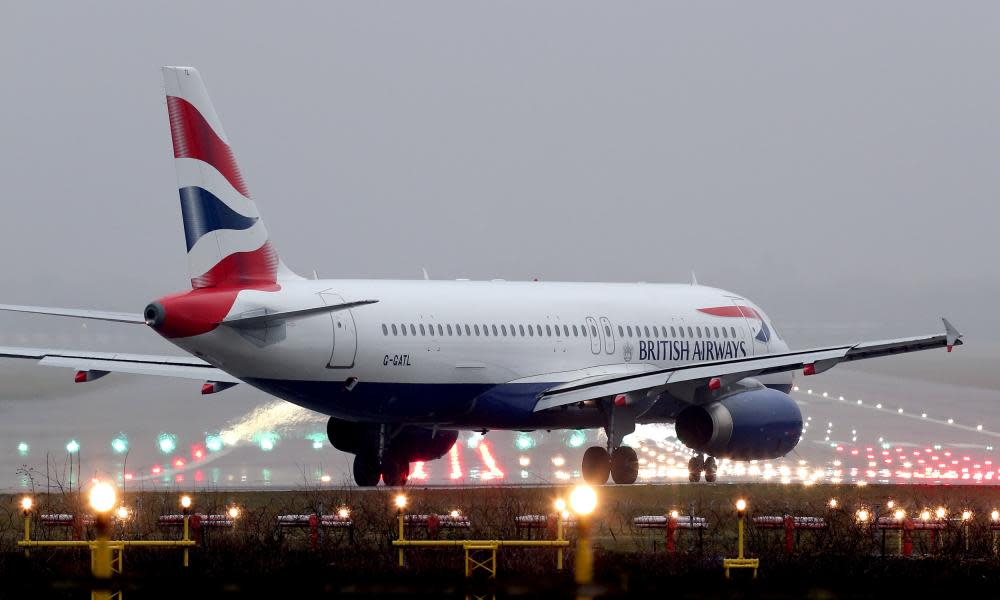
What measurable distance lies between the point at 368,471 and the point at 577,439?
14.2 meters

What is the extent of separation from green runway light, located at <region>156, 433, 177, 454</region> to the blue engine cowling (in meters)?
16.2

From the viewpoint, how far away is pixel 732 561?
23.1 metres

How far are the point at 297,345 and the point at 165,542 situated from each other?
10547mm

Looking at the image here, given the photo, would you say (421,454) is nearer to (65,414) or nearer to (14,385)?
(65,414)

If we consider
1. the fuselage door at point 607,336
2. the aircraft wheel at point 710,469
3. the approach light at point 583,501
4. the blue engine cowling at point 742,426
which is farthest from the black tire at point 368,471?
the approach light at point 583,501

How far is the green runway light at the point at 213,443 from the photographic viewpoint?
48875 millimetres

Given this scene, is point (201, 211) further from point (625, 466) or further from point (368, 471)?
point (625, 466)

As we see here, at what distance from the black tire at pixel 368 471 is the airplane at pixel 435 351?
0.15 feet

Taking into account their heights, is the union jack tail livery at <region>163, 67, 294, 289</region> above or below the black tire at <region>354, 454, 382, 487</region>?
above

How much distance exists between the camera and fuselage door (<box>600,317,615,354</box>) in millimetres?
40500

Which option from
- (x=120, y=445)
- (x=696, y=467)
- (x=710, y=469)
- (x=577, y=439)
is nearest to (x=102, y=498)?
(x=696, y=467)

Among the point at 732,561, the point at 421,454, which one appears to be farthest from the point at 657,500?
the point at 732,561

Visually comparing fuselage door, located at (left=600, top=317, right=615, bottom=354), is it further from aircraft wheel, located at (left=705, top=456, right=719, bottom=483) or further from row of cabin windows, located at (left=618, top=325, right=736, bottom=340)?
aircraft wheel, located at (left=705, top=456, right=719, bottom=483)

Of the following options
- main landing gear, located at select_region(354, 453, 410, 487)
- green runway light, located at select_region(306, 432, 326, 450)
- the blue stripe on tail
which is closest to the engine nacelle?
main landing gear, located at select_region(354, 453, 410, 487)
